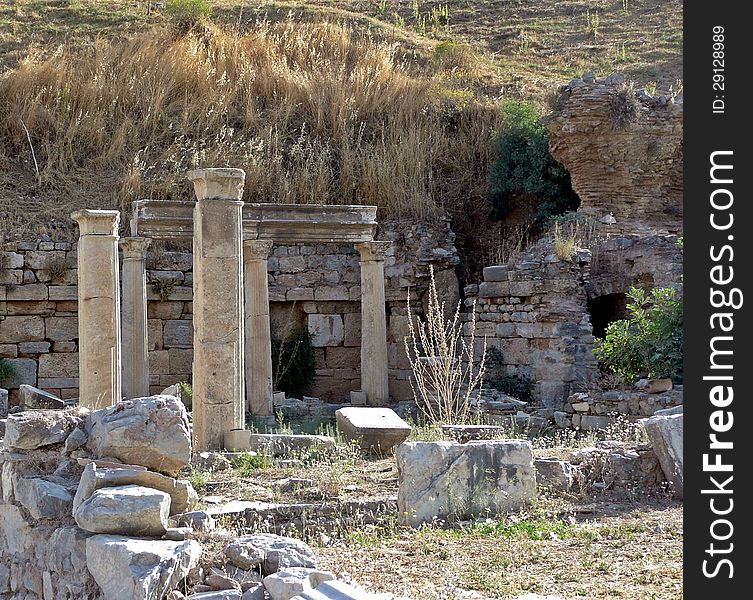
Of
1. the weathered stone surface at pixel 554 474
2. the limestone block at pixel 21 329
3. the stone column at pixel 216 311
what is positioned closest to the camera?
the weathered stone surface at pixel 554 474

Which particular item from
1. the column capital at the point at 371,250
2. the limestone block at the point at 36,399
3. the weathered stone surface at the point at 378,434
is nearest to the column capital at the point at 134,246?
the limestone block at the point at 36,399

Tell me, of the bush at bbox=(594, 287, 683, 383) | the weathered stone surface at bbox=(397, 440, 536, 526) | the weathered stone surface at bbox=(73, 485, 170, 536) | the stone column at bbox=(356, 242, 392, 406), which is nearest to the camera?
the weathered stone surface at bbox=(73, 485, 170, 536)

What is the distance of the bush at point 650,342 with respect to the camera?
13.9 meters

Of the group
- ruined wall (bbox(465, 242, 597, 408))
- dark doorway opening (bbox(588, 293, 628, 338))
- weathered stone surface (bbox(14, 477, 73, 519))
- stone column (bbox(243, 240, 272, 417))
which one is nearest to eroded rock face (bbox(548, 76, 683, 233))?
dark doorway opening (bbox(588, 293, 628, 338))

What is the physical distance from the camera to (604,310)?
19.1 meters

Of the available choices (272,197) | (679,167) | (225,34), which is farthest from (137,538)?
(225,34)

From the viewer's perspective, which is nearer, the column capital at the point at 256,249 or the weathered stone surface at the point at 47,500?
the weathered stone surface at the point at 47,500

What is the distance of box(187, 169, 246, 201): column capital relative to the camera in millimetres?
11055

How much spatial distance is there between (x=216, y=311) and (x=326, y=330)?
31.2ft

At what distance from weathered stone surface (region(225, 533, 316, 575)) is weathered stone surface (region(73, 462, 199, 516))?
972 millimetres

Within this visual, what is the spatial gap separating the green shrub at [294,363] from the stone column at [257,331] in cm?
302

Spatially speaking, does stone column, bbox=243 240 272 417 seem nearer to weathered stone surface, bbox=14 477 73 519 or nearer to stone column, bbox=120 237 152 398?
stone column, bbox=120 237 152 398

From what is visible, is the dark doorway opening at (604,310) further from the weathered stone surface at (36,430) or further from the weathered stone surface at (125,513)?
the weathered stone surface at (125,513)
